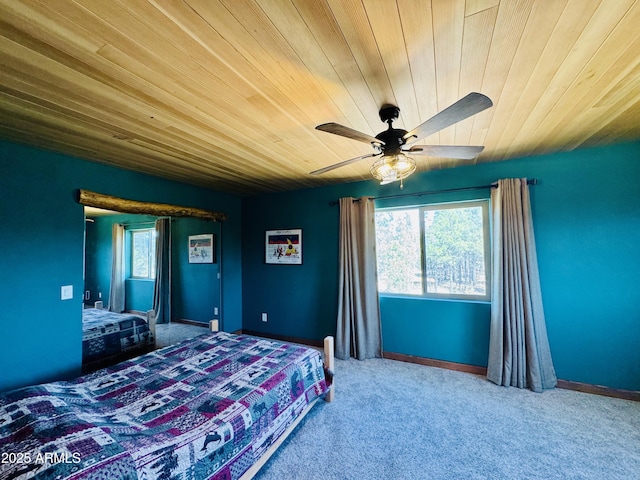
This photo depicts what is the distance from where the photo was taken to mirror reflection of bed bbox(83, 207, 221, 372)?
268 cm

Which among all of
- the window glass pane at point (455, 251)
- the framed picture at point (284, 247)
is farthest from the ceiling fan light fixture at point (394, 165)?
the framed picture at point (284, 247)

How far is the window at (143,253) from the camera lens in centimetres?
317

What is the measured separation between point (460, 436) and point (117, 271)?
12.4ft

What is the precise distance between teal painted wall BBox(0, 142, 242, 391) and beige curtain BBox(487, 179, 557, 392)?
14.2ft

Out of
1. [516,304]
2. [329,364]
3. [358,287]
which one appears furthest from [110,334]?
[516,304]

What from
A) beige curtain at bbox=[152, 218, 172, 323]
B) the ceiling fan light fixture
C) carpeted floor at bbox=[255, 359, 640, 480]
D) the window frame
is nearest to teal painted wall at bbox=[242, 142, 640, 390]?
carpeted floor at bbox=[255, 359, 640, 480]

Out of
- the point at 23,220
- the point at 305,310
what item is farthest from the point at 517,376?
the point at 23,220

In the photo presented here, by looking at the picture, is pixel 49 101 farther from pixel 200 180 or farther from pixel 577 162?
pixel 577 162

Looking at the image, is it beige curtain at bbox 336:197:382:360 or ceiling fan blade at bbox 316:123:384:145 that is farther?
beige curtain at bbox 336:197:382:360

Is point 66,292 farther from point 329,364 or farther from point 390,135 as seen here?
point 390,135

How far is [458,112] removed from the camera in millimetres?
1301

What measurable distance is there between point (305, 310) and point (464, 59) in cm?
358

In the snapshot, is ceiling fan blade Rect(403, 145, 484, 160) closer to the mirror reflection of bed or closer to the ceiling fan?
the ceiling fan

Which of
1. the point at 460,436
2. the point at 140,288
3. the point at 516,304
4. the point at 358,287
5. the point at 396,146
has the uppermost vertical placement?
the point at 396,146
